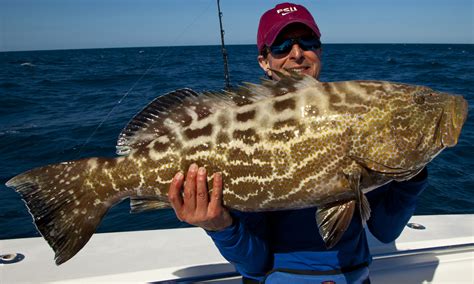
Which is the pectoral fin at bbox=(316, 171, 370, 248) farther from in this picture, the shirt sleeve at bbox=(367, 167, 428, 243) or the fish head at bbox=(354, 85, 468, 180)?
the shirt sleeve at bbox=(367, 167, 428, 243)

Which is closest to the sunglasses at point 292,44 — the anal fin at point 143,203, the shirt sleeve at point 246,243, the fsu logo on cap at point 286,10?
the fsu logo on cap at point 286,10

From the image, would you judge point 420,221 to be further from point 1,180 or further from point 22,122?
point 22,122

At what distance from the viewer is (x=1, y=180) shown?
852 centimetres

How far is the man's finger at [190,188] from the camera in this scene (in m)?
2.24

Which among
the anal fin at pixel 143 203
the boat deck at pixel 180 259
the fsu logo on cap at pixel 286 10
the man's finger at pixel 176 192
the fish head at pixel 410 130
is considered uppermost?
the fsu logo on cap at pixel 286 10

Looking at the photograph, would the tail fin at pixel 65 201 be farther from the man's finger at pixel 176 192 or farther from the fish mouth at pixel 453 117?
the fish mouth at pixel 453 117

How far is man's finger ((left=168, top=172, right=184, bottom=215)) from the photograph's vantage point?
227 cm

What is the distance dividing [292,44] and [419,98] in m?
1.07

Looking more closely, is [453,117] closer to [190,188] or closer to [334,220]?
[334,220]

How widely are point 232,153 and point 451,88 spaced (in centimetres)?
1789

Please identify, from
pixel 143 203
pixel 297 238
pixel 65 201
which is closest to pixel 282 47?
pixel 297 238

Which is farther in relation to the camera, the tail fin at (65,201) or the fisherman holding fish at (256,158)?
the tail fin at (65,201)

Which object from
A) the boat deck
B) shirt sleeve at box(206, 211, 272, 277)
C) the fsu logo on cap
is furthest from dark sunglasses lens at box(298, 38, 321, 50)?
the boat deck

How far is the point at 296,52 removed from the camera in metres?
3.03
